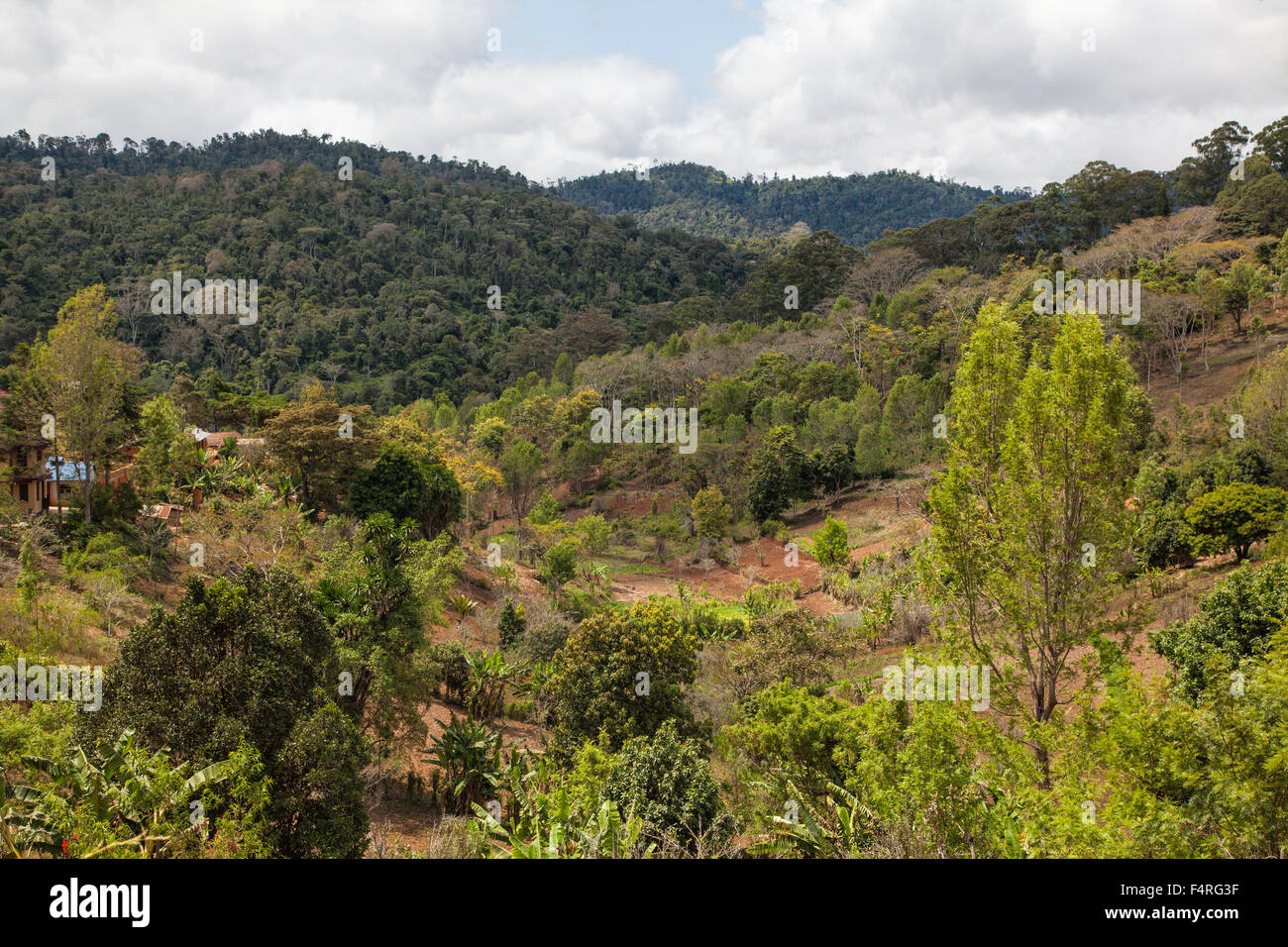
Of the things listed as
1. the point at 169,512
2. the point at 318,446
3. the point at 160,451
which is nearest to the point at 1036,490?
the point at 318,446

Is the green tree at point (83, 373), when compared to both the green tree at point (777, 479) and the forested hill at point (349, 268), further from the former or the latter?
the forested hill at point (349, 268)

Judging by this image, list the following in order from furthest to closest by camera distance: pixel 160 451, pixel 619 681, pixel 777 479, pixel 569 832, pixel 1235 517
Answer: pixel 777 479 → pixel 160 451 → pixel 1235 517 → pixel 619 681 → pixel 569 832

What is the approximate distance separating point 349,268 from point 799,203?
344 feet

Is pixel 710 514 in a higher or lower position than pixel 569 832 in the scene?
higher

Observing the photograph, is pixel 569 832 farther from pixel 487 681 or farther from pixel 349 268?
pixel 349 268

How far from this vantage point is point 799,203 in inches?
6186

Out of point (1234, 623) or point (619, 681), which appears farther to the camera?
point (619, 681)

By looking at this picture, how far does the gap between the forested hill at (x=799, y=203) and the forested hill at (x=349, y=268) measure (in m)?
58.2

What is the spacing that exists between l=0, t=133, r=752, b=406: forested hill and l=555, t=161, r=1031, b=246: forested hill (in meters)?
58.2

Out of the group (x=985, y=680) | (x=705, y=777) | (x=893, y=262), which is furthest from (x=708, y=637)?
(x=893, y=262)

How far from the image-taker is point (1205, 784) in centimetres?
659

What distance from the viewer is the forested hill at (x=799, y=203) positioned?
14975cm

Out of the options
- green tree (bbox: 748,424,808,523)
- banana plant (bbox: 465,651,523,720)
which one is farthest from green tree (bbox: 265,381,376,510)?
green tree (bbox: 748,424,808,523)
